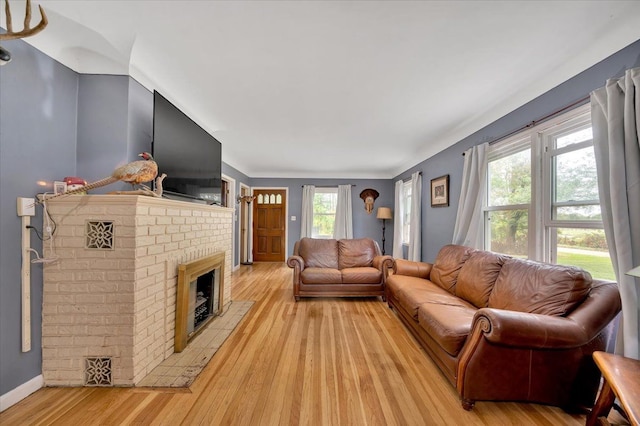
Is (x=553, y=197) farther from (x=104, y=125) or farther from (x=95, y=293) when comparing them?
(x=104, y=125)

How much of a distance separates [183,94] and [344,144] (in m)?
2.34

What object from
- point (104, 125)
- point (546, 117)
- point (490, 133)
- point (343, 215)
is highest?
point (490, 133)

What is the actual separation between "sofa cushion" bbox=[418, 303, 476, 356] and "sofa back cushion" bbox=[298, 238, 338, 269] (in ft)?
6.19

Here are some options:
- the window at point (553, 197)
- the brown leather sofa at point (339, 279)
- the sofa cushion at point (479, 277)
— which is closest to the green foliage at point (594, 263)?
the window at point (553, 197)

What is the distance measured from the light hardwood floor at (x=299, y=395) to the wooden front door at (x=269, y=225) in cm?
404

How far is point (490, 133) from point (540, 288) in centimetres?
182

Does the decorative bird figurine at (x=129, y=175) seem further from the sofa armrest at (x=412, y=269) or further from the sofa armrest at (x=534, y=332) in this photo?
the sofa armrest at (x=412, y=269)

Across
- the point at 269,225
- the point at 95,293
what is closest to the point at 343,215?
the point at 269,225

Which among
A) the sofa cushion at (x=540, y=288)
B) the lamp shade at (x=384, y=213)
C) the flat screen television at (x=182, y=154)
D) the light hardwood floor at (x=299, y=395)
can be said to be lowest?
the light hardwood floor at (x=299, y=395)

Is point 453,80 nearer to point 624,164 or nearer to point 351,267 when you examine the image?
point 624,164

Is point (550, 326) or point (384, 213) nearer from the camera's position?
point (550, 326)

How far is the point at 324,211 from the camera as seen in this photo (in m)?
6.41

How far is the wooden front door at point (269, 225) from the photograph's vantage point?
6363 millimetres

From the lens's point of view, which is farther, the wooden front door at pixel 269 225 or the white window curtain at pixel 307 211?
the wooden front door at pixel 269 225
